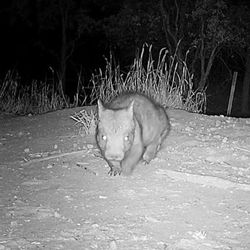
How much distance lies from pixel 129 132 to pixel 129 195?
2.40ft

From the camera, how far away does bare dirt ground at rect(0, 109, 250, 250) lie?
4.55 metres

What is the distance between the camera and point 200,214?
5.11 meters

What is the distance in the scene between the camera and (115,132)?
595 cm

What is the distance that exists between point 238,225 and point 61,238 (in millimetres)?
1466

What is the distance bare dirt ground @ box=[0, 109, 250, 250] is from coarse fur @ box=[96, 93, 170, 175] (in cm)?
17

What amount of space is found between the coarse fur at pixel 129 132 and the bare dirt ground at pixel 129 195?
0.17 meters

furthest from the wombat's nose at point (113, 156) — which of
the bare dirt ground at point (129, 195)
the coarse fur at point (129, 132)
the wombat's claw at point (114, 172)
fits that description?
the wombat's claw at point (114, 172)

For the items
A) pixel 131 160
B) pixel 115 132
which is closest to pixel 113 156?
pixel 115 132

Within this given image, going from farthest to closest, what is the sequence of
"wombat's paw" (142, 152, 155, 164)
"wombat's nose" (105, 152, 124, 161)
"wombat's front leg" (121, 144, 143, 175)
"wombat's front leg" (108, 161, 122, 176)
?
"wombat's paw" (142, 152, 155, 164) < "wombat's front leg" (121, 144, 143, 175) < "wombat's front leg" (108, 161, 122, 176) < "wombat's nose" (105, 152, 124, 161)

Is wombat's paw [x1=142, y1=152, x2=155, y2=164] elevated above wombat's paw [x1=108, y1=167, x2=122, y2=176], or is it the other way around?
wombat's paw [x1=108, y1=167, x2=122, y2=176]

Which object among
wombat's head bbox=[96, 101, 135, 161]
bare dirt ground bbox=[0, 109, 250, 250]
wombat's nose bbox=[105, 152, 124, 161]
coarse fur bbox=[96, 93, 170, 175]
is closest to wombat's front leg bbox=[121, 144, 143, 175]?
coarse fur bbox=[96, 93, 170, 175]

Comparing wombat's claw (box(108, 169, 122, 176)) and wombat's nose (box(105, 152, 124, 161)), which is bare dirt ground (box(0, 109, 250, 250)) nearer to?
wombat's claw (box(108, 169, 122, 176))

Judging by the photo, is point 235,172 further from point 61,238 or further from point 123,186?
point 61,238

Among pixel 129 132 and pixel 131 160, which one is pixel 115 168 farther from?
pixel 129 132
